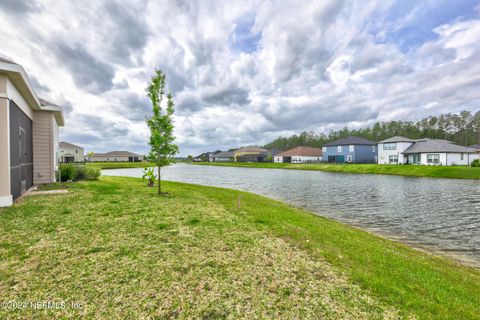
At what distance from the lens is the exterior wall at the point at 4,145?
9.41m

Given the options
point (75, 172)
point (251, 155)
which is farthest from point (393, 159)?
Result: point (251, 155)

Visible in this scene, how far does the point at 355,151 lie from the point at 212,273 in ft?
226

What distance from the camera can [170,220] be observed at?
8.52 meters

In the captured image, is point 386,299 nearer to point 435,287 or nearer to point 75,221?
point 435,287

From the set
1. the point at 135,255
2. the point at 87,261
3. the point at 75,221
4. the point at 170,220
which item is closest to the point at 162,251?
the point at 135,255

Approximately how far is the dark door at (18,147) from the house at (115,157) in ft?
347

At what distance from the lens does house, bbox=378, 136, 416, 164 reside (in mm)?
55594

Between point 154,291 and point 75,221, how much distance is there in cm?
552

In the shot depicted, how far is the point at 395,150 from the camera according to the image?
A: 185ft

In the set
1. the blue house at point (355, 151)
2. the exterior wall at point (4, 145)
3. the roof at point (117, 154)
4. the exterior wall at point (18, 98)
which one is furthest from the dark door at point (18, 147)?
the roof at point (117, 154)

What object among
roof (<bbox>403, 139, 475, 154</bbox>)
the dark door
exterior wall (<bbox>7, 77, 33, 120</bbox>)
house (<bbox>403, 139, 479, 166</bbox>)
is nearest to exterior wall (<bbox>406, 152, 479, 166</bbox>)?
house (<bbox>403, 139, 479, 166</bbox>)

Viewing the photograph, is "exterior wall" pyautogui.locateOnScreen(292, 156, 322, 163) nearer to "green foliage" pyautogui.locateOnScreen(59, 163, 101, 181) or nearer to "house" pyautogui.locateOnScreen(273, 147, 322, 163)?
"house" pyautogui.locateOnScreen(273, 147, 322, 163)

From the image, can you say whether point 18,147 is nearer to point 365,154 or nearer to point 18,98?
point 18,98

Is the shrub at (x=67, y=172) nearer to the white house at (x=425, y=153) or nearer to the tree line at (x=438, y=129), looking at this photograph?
the white house at (x=425, y=153)
